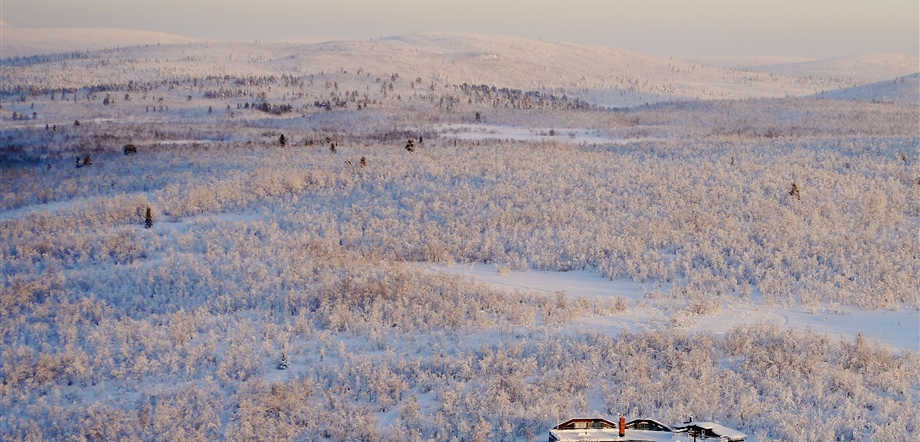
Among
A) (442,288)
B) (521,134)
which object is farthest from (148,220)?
(521,134)

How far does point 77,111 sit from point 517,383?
61838 mm

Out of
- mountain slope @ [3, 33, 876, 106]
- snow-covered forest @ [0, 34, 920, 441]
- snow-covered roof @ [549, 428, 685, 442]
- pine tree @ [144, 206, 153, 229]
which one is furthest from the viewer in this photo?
mountain slope @ [3, 33, 876, 106]

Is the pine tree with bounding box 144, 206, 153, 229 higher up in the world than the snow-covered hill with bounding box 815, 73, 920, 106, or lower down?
lower down

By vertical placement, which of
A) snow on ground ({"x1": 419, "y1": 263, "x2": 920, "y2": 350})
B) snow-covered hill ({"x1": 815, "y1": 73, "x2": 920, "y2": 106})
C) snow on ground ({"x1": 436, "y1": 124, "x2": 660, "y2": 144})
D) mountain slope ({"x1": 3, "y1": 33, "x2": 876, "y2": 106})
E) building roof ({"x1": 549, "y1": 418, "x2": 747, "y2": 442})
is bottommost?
snow on ground ({"x1": 419, "y1": 263, "x2": 920, "y2": 350})

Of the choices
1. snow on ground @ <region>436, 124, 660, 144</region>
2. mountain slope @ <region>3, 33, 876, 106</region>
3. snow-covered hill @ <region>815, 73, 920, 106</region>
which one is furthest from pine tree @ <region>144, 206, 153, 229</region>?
mountain slope @ <region>3, 33, 876, 106</region>

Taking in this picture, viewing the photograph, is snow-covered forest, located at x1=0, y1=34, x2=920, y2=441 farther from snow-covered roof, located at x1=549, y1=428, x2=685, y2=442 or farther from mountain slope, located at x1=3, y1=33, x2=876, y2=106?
mountain slope, located at x1=3, y1=33, x2=876, y2=106

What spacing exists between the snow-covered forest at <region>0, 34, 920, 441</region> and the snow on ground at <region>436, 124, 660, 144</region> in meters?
6.18

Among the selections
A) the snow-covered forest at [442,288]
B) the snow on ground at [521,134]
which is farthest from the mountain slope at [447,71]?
the snow-covered forest at [442,288]

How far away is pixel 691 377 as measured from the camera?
26.1 ft

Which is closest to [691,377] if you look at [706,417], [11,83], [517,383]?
[706,417]

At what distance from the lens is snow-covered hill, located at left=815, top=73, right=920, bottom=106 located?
194 feet

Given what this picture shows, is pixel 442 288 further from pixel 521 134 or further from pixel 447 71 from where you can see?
pixel 447 71

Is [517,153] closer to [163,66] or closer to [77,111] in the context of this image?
[77,111]

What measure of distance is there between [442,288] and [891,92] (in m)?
67.2
